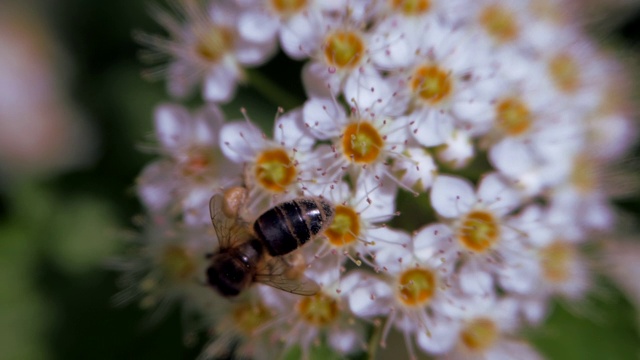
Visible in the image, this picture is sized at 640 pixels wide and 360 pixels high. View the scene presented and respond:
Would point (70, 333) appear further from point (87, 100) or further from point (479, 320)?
point (479, 320)

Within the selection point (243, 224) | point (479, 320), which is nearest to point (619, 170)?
point (479, 320)

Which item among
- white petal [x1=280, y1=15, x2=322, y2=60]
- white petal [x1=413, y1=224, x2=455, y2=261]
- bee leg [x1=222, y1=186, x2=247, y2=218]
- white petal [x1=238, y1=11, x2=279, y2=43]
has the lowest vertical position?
white petal [x1=413, y1=224, x2=455, y2=261]

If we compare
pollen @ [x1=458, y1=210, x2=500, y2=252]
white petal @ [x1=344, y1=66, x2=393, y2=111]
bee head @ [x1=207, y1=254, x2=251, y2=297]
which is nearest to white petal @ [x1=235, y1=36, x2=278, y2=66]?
white petal @ [x1=344, y1=66, x2=393, y2=111]

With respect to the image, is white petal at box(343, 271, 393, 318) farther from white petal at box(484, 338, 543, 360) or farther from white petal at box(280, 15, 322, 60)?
white petal at box(280, 15, 322, 60)

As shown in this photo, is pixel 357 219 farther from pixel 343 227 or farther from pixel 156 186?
pixel 156 186

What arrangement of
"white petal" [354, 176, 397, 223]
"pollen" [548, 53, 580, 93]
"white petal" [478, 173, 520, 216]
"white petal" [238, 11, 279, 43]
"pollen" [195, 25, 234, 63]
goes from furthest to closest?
"pollen" [548, 53, 580, 93] < "pollen" [195, 25, 234, 63] < "white petal" [238, 11, 279, 43] < "white petal" [478, 173, 520, 216] < "white petal" [354, 176, 397, 223]

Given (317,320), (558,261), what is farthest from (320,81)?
(558,261)
